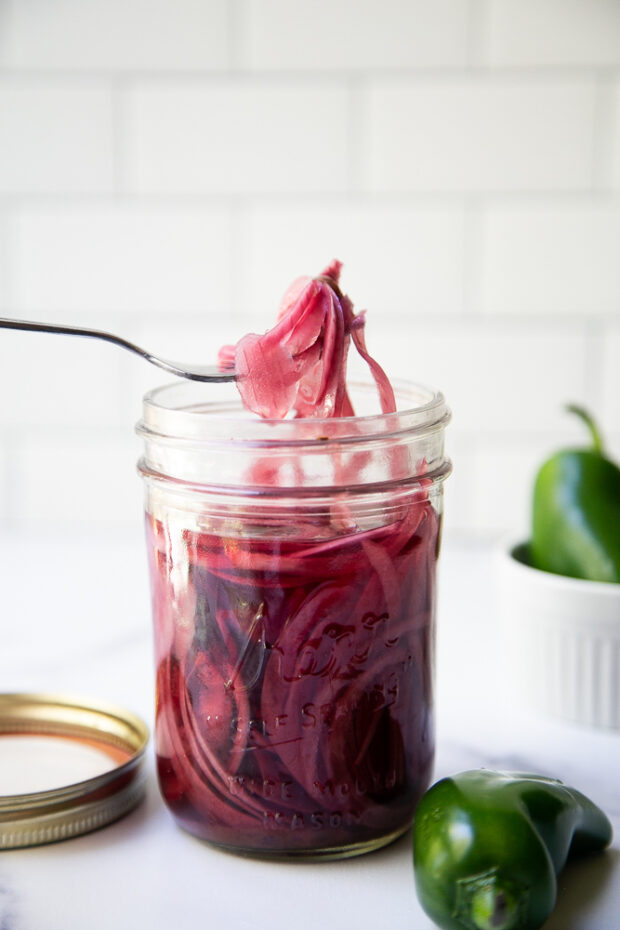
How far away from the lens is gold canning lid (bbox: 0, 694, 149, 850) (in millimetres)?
575

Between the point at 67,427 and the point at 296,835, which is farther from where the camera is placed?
the point at 67,427

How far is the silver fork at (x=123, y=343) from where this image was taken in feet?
1.80

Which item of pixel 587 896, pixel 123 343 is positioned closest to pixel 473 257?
pixel 123 343

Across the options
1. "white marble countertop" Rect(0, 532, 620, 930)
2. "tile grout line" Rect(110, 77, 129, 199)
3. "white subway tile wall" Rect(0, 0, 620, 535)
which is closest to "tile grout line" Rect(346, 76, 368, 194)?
"white subway tile wall" Rect(0, 0, 620, 535)

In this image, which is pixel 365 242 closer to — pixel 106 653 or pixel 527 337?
pixel 527 337

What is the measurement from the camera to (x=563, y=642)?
0.77 m

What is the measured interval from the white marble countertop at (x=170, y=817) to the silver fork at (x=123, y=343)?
0.87ft

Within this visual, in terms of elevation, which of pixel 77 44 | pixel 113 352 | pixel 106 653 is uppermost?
pixel 77 44

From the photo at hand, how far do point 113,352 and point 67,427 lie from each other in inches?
4.8

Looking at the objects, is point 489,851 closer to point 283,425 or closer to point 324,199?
point 283,425

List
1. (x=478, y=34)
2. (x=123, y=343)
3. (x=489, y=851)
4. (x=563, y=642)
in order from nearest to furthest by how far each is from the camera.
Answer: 1. (x=489, y=851)
2. (x=123, y=343)
3. (x=563, y=642)
4. (x=478, y=34)

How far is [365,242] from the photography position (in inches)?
50.9

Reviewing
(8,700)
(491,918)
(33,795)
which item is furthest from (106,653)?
(491,918)

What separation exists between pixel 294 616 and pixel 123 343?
19 centimetres
